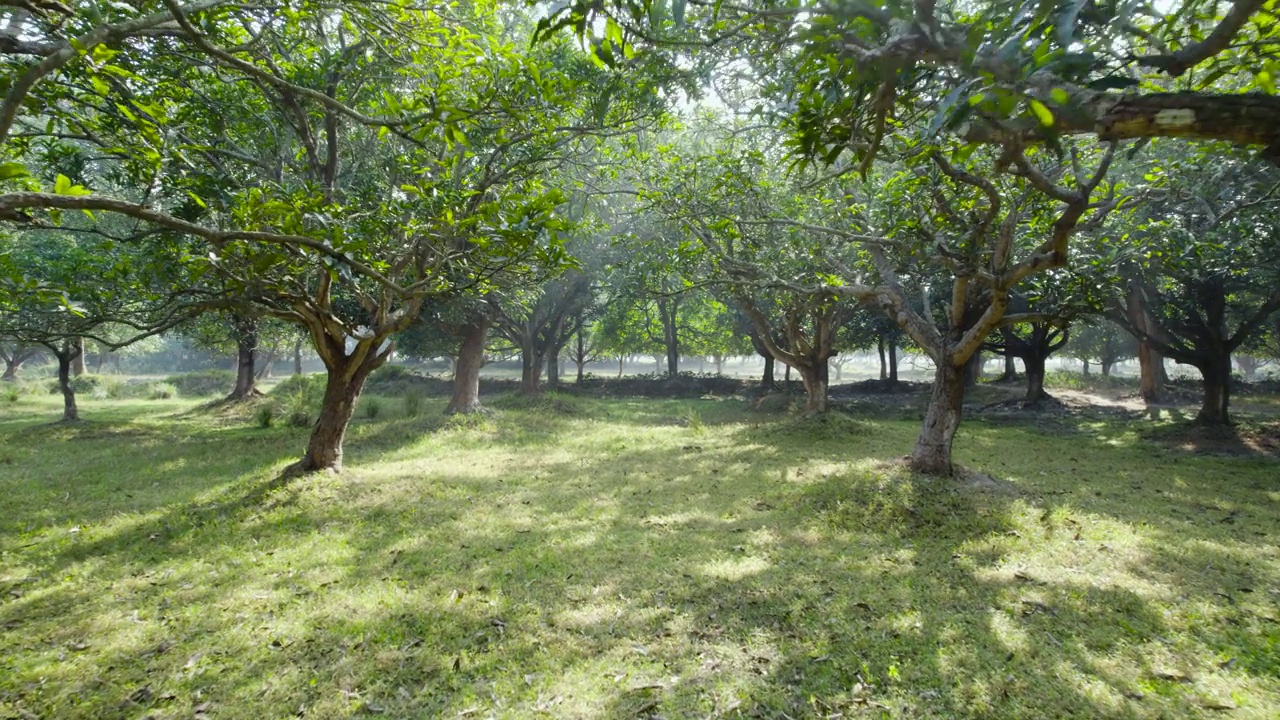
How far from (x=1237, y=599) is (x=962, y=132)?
17.7 ft

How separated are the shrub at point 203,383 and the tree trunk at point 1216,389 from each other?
40887 mm

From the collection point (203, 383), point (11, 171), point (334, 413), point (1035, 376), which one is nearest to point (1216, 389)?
point (1035, 376)

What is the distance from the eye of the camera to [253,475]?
10086 mm

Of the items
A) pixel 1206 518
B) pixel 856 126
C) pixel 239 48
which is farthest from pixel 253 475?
pixel 1206 518

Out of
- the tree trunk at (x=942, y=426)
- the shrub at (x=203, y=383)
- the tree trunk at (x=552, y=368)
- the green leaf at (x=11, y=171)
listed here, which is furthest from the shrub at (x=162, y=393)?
the tree trunk at (x=942, y=426)

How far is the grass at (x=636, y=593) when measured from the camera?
3750 millimetres

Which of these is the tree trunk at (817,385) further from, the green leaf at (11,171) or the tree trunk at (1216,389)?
the green leaf at (11,171)

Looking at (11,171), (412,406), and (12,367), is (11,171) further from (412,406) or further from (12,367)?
(12,367)

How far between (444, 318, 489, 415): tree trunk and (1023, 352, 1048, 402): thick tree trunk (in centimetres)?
2058

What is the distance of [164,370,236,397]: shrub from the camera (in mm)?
30891

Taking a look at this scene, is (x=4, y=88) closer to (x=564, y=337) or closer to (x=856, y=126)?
(x=856, y=126)

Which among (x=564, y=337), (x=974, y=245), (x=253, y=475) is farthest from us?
(x=564, y=337)

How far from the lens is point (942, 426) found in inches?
346

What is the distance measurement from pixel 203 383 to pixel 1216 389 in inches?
1760
